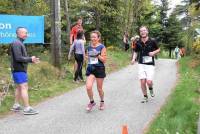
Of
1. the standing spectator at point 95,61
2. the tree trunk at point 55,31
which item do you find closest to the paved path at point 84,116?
the standing spectator at point 95,61

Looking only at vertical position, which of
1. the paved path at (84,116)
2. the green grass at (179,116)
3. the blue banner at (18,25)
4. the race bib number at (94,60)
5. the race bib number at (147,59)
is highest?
the blue banner at (18,25)

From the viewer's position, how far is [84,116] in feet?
34.7

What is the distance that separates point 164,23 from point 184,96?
215ft

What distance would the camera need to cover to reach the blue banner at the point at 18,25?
15.6 meters

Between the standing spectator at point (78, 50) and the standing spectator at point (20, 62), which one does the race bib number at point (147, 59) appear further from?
the standing spectator at point (78, 50)

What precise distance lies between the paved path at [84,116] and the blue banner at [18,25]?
2.96 metres

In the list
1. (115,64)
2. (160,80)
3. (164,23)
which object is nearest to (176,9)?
(164,23)

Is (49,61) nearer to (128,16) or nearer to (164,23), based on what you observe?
(128,16)

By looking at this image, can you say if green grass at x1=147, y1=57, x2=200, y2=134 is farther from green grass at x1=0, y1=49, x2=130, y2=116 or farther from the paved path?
green grass at x1=0, y1=49, x2=130, y2=116

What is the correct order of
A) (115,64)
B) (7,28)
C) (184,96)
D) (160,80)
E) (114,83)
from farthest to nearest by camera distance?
1. (115,64)
2. (160,80)
3. (114,83)
4. (7,28)
5. (184,96)

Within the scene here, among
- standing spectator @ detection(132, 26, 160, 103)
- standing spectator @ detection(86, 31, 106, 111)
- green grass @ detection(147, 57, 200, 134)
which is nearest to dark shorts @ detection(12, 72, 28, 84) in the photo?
standing spectator @ detection(86, 31, 106, 111)

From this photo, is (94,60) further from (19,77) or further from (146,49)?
(146,49)

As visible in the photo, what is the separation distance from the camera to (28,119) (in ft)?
33.2

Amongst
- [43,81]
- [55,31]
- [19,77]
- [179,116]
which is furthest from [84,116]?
[55,31]
